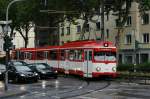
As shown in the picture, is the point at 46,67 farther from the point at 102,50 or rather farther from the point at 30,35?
the point at 30,35

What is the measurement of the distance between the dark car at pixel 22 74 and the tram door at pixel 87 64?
412 cm

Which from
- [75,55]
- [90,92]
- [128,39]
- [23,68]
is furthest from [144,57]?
[90,92]

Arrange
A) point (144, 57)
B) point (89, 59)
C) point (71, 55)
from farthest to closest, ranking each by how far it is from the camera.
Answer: point (144, 57) → point (71, 55) → point (89, 59)

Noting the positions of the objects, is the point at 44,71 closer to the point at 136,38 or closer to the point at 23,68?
the point at 23,68

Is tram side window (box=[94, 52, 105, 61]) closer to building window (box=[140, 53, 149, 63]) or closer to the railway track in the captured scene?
the railway track

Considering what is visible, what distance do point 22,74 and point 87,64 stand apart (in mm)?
5338

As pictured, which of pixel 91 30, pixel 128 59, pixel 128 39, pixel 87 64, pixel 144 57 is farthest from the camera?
pixel 91 30

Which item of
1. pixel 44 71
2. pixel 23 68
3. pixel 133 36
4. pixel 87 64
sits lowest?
pixel 44 71

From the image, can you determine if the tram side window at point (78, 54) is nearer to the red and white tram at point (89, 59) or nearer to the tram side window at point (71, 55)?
the red and white tram at point (89, 59)

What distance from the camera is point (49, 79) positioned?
4319 cm

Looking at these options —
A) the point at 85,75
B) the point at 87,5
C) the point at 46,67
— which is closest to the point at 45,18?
the point at 87,5

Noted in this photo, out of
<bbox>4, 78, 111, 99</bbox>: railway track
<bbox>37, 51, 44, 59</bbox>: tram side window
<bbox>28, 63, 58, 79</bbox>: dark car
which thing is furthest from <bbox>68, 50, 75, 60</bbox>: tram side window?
<bbox>37, 51, 44, 59</bbox>: tram side window

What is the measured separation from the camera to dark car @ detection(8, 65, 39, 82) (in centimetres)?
3794

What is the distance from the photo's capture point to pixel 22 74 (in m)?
37.9
